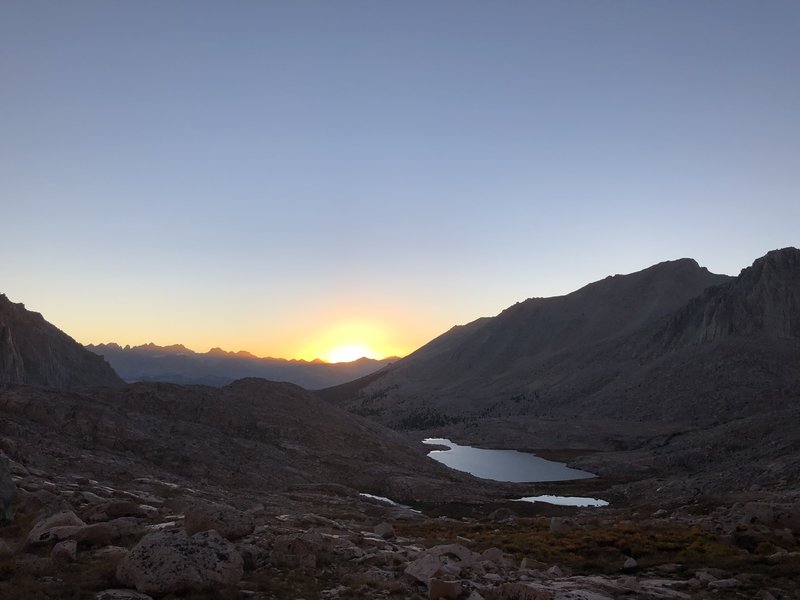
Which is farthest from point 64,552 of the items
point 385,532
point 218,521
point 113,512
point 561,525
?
point 561,525

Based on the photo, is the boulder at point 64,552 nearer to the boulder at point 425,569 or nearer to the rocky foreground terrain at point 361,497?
the rocky foreground terrain at point 361,497

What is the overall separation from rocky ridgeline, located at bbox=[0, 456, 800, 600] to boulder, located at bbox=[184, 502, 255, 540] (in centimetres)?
4

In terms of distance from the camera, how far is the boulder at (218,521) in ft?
58.5

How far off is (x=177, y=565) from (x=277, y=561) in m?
3.25

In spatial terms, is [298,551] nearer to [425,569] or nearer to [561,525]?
[425,569]

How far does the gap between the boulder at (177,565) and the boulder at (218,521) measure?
10.6 ft

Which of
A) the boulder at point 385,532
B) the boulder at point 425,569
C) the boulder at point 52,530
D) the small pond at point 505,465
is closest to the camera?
the boulder at point 425,569

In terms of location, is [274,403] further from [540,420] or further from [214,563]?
[540,420]

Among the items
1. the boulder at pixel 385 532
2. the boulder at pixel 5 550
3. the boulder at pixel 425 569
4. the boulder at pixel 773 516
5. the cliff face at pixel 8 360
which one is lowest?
the boulder at pixel 385 532

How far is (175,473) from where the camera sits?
46.2 metres

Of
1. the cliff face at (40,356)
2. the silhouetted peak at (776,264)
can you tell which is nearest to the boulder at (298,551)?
the cliff face at (40,356)

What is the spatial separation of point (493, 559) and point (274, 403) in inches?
2468

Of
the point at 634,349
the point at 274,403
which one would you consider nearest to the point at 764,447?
the point at 274,403

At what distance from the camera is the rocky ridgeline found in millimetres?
13625
